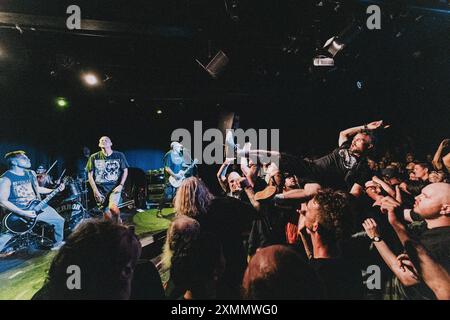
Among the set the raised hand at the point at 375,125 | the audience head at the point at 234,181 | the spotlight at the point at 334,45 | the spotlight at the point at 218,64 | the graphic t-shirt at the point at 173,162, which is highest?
the spotlight at the point at 334,45

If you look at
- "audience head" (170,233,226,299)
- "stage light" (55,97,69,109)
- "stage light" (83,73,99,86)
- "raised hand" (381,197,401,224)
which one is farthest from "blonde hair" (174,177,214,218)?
"raised hand" (381,197,401,224)

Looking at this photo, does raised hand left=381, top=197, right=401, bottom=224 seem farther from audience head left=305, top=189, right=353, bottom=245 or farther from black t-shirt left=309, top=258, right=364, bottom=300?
black t-shirt left=309, top=258, right=364, bottom=300

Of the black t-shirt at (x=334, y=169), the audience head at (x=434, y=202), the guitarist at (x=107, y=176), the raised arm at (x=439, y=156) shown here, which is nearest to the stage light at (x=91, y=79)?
the guitarist at (x=107, y=176)

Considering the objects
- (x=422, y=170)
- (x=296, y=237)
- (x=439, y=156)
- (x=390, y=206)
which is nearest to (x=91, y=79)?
(x=296, y=237)

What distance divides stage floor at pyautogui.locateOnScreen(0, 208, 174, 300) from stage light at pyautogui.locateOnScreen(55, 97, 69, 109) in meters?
2.02

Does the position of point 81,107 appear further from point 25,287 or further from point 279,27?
point 279,27

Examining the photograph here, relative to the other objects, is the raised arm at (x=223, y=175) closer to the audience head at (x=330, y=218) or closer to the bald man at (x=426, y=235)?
the audience head at (x=330, y=218)

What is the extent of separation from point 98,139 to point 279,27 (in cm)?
316

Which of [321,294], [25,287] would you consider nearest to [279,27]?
[321,294]

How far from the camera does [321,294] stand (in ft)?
6.55

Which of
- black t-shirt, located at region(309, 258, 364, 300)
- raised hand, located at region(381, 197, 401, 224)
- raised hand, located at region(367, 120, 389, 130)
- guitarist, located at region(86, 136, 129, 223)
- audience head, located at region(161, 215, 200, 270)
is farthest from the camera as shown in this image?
raised hand, located at region(367, 120, 389, 130)

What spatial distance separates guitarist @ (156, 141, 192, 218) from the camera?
368 centimetres

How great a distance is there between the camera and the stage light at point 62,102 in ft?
11.9

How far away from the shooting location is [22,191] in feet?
10.9
